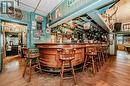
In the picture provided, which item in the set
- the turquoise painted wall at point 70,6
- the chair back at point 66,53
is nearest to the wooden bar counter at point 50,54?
the chair back at point 66,53

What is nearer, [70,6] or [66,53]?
[66,53]

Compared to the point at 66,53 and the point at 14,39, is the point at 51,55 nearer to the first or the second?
the point at 66,53

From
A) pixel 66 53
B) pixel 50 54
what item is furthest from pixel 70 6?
pixel 50 54

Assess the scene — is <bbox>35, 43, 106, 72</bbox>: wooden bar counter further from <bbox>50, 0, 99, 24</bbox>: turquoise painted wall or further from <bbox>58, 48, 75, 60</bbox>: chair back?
<bbox>50, 0, 99, 24</bbox>: turquoise painted wall

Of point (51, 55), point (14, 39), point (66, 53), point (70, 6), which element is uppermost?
point (70, 6)

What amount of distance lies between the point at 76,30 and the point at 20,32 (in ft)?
17.2

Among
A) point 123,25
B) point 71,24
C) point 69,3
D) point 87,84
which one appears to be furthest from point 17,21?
point 123,25

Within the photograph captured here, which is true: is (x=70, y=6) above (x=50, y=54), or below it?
above

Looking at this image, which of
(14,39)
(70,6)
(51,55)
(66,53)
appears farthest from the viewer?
(14,39)

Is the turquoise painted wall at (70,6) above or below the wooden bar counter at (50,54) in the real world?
above

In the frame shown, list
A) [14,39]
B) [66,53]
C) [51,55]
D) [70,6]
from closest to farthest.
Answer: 1. [66,53]
2. [70,6]
3. [51,55]
4. [14,39]

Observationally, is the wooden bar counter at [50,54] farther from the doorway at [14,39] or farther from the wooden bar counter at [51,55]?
the doorway at [14,39]

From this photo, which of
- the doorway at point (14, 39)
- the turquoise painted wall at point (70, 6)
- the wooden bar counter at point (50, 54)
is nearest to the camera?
the turquoise painted wall at point (70, 6)

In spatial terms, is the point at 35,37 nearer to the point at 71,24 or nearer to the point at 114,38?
the point at 71,24
